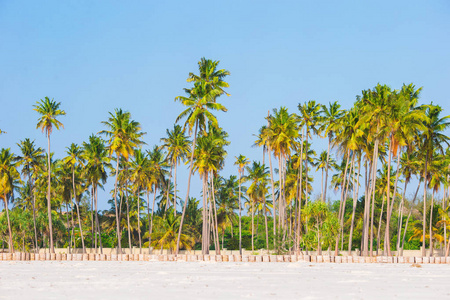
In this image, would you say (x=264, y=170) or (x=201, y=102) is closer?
(x=201, y=102)

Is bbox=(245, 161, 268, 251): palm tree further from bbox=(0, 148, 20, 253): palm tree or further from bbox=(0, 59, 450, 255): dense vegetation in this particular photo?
bbox=(0, 148, 20, 253): palm tree

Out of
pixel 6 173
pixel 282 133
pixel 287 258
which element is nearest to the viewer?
pixel 287 258

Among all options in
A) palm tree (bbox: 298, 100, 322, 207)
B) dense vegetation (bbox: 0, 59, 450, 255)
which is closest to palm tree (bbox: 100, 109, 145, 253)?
dense vegetation (bbox: 0, 59, 450, 255)

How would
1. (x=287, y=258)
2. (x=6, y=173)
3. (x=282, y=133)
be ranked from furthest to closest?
(x=6, y=173) → (x=282, y=133) → (x=287, y=258)

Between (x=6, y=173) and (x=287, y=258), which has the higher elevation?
(x=6, y=173)

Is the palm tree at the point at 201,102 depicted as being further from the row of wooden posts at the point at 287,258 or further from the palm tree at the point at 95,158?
the palm tree at the point at 95,158

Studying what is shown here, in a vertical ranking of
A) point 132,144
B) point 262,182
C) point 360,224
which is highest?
point 132,144

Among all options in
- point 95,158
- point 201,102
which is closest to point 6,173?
point 95,158

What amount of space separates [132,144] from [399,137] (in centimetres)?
2841

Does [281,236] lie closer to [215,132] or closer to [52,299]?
[215,132]

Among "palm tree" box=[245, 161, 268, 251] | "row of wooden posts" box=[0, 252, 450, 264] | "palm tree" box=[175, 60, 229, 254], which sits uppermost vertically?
"palm tree" box=[175, 60, 229, 254]

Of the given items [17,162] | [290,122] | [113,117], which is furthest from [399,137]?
[17,162]

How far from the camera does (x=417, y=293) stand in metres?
13.4

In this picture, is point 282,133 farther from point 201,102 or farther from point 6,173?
point 6,173
